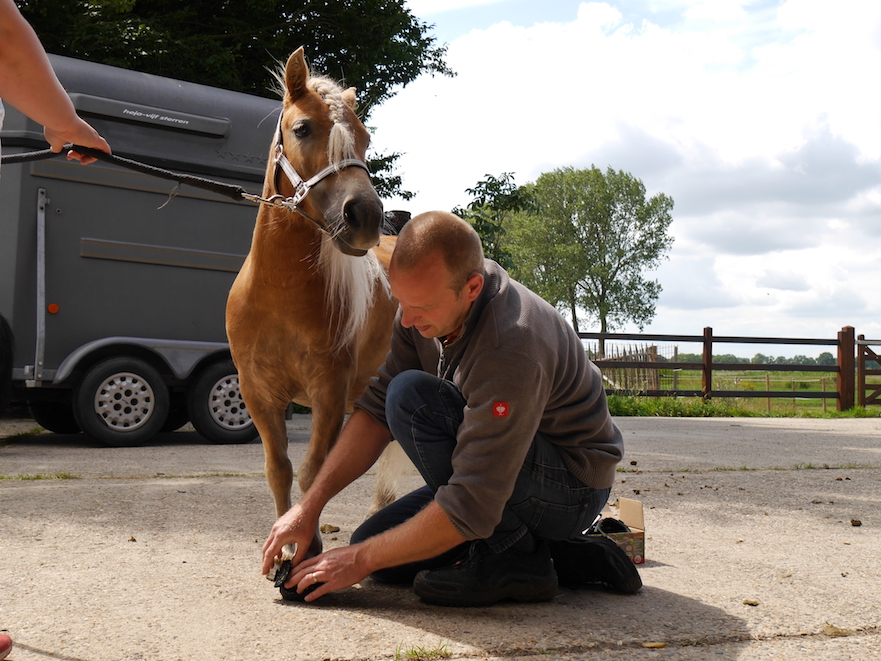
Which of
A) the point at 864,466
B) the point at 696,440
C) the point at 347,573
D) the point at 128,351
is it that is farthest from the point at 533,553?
the point at 696,440

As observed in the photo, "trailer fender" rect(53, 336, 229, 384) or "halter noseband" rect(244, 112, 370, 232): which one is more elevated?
"halter noseband" rect(244, 112, 370, 232)

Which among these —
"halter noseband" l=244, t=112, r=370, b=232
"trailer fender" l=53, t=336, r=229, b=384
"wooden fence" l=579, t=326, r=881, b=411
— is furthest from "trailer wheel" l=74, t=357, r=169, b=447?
"wooden fence" l=579, t=326, r=881, b=411

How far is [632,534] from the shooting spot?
2963 mm

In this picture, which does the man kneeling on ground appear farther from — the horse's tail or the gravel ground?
the horse's tail

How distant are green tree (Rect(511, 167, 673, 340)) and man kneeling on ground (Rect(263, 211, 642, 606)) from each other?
42.0 metres

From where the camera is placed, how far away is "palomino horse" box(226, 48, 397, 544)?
2906mm

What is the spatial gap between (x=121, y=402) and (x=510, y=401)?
583cm

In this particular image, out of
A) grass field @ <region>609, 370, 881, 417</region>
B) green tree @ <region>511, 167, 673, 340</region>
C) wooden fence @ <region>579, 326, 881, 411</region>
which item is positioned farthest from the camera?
green tree @ <region>511, 167, 673, 340</region>

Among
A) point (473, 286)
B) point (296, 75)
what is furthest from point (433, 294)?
point (296, 75)

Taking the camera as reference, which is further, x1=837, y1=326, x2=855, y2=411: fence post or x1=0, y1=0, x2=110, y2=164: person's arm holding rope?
x1=837, y1=326, x2=855, y2=411: fence post

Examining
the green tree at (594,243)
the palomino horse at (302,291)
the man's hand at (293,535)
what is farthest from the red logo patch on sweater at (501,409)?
the green tree at (594,243)

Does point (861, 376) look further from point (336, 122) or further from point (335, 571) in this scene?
point (335, 571)

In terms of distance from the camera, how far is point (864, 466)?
236 inches

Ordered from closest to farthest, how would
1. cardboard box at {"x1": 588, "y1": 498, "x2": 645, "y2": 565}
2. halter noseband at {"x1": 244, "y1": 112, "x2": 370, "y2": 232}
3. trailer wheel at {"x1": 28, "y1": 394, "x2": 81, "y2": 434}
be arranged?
halter noseband at {"x1": 244, "y1": 112, "x2": 370, "y2": 232} → cardboard box at {"x1": 588, "y1": 498, "x2": 645, "y2": 565} → trailer wheel at {"x1": 28, "y1": 394, "x2": 81, "y2": 434}
